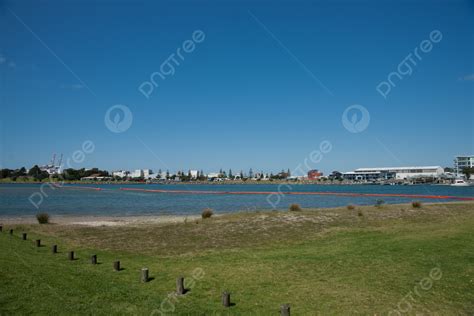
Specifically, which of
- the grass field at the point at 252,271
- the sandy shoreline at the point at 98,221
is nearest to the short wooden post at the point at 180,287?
the grass field at the point at 252,271

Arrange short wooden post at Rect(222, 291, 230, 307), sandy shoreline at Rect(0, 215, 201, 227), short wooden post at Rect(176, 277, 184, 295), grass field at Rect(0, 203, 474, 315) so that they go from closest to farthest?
grass field at Rect(0, 203, 474, 315), short wooden post at Rect(222, 291, 230, 307), short wooden post at Rect(176, 277, 184, 295), sandy shoreline at Rect(0, 215, 201, 227)

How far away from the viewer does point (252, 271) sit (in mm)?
16344

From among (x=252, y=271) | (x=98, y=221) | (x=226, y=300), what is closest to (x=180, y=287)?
(x=226, y=300)

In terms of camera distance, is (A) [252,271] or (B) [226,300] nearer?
(B) [226,300]

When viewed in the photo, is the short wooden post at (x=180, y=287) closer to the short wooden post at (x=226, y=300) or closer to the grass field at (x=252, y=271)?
the grass field at (x=252, y=271)

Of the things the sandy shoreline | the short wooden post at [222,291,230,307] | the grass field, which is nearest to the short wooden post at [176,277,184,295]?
the grass field

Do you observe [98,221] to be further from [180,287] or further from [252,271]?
[180,287]

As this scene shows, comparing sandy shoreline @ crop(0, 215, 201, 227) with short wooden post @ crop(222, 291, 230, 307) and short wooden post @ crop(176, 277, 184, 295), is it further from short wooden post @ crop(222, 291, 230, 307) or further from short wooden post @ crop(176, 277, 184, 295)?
short wooden post @ crop(222, 291, 230, 307)

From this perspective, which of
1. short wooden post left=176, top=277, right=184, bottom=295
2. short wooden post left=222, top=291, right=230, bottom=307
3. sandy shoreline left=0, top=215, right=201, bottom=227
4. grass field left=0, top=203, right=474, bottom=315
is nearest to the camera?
grass field left=0, top=203, right=474, bottom=315

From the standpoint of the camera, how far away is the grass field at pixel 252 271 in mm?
11688

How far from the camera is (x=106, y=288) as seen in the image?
13.5m

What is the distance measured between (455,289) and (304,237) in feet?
43.1

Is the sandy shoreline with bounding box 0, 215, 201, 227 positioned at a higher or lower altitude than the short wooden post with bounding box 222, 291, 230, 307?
higher

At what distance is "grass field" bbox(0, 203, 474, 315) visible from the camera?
460 inches
